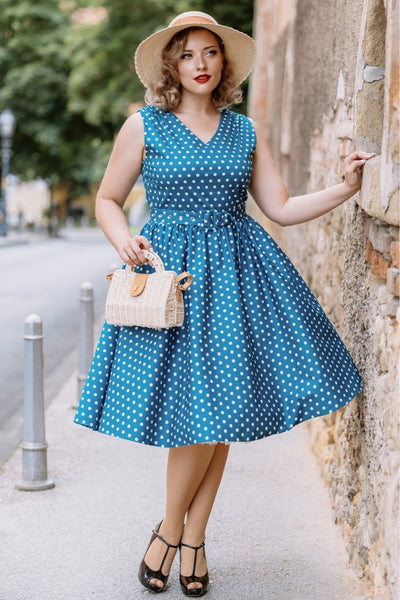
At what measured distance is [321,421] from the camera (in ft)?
16.7

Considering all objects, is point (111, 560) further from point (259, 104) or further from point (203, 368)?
point (259, 104)

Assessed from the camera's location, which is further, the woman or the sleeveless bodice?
the sleeveless bodice

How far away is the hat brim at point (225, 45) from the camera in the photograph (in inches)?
134

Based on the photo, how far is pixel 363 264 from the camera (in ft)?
11.8

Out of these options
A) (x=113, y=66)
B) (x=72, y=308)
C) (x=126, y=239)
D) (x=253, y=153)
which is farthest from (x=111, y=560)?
(x=113, y=66)

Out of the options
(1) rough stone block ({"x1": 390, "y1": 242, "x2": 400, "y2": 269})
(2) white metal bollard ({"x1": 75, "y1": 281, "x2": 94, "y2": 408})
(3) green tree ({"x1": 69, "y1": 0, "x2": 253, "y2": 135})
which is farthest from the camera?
(3) green tree ({"x1": 69, "y1": 0, "x2": 253, "y2": 135})

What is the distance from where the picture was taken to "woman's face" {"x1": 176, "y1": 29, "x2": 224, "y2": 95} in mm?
3422

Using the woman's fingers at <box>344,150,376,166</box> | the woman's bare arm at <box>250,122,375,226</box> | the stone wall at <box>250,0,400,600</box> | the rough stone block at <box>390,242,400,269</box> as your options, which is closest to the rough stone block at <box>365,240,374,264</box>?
the stone wall at <box>250,0,400,600</box>

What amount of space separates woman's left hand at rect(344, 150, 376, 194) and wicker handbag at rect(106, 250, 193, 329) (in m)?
0.69

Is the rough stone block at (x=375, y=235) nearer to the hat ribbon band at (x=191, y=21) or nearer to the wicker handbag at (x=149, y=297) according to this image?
the wicker handbag at (x=149, y=297)

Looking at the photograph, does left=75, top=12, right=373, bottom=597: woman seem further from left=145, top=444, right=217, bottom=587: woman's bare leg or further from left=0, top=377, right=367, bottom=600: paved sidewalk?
left=0, top=377, right=367, bottom=600: paved sidewalk

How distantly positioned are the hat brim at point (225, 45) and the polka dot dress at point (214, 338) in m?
0.19

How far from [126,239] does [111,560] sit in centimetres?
126

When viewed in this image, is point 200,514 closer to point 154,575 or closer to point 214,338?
point 154,575
